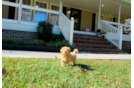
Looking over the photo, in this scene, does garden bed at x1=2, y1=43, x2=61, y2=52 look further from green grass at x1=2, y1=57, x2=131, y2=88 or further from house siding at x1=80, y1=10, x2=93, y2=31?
house siding at x1=80, y1=10, x2=93, y2=31

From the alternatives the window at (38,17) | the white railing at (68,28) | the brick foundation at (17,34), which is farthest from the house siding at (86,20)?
the brick foundation at (17,34)

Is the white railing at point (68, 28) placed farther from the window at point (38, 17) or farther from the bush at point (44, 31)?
the window at point (38, 17)

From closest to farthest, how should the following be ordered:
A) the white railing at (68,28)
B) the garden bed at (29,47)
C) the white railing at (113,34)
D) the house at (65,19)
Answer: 1. the garden bed at (29,47)
2. the white railing at (68,28)
3. the house at (65,19)
4. the white railing at (113,34)

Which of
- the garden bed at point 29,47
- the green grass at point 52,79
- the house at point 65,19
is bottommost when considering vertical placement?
the green grass at point 52,79

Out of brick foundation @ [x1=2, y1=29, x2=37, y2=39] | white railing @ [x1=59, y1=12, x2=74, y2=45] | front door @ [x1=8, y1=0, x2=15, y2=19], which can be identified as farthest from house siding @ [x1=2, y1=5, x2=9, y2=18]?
white railing @ [x1=59, y1=12, x2=74, y2=45]

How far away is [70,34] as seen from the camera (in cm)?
601

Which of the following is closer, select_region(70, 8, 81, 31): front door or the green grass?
the green grass

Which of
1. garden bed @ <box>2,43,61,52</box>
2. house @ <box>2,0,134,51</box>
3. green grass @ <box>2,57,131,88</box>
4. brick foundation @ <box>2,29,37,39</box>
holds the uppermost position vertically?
house @ <box>2,0,134,51</box>

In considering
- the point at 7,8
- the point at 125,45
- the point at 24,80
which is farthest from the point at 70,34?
the point at 125,45

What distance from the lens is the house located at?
21.5 feet

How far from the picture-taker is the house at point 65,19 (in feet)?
21.5

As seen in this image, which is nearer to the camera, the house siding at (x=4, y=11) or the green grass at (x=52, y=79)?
the green grass at (x=52, y=79)

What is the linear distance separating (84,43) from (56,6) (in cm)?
561

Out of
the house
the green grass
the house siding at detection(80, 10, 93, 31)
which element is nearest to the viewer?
the green grass
